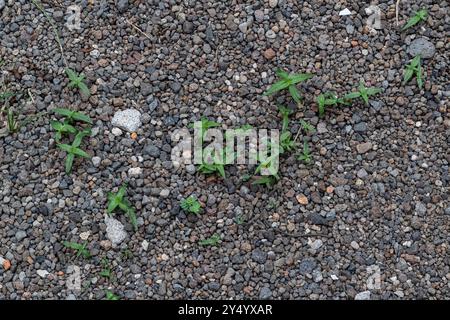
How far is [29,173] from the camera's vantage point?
155 inches

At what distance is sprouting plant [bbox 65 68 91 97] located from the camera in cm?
398

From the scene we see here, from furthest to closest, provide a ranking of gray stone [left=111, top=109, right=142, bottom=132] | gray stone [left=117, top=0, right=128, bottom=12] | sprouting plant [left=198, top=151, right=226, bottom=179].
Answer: gray stone [left=117, top=0, right=128, bottom=12]
gray stone [left=111, top=109, right=142, bottom=132]
sprouting plant [left=198, top=151, right=226, bottom=179]

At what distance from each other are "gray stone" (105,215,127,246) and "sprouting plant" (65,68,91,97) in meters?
0.60

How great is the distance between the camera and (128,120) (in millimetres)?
3975

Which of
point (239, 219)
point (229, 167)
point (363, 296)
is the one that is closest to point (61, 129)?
point (229, 167)

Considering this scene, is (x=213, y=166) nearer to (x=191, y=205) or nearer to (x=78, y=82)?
(x=191, y=205)

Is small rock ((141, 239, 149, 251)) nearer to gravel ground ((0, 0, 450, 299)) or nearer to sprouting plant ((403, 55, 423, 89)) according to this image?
gravel ground ((0, 0, 450, 299))

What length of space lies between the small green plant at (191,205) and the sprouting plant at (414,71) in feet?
3.71

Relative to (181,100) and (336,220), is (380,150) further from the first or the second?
(181,100)

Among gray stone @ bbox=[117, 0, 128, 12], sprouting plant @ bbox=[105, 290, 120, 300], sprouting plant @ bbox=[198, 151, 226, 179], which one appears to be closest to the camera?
sprouting plant @ bbox=[105, 290, 120, 300]

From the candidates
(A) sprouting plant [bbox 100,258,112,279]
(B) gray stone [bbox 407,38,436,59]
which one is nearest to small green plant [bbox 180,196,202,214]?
(A) sprouting plant [bbox 100,258,112,279]

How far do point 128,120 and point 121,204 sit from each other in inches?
16.6

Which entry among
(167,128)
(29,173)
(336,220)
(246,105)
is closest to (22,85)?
(29,173)

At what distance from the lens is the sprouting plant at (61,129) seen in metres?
3.90
